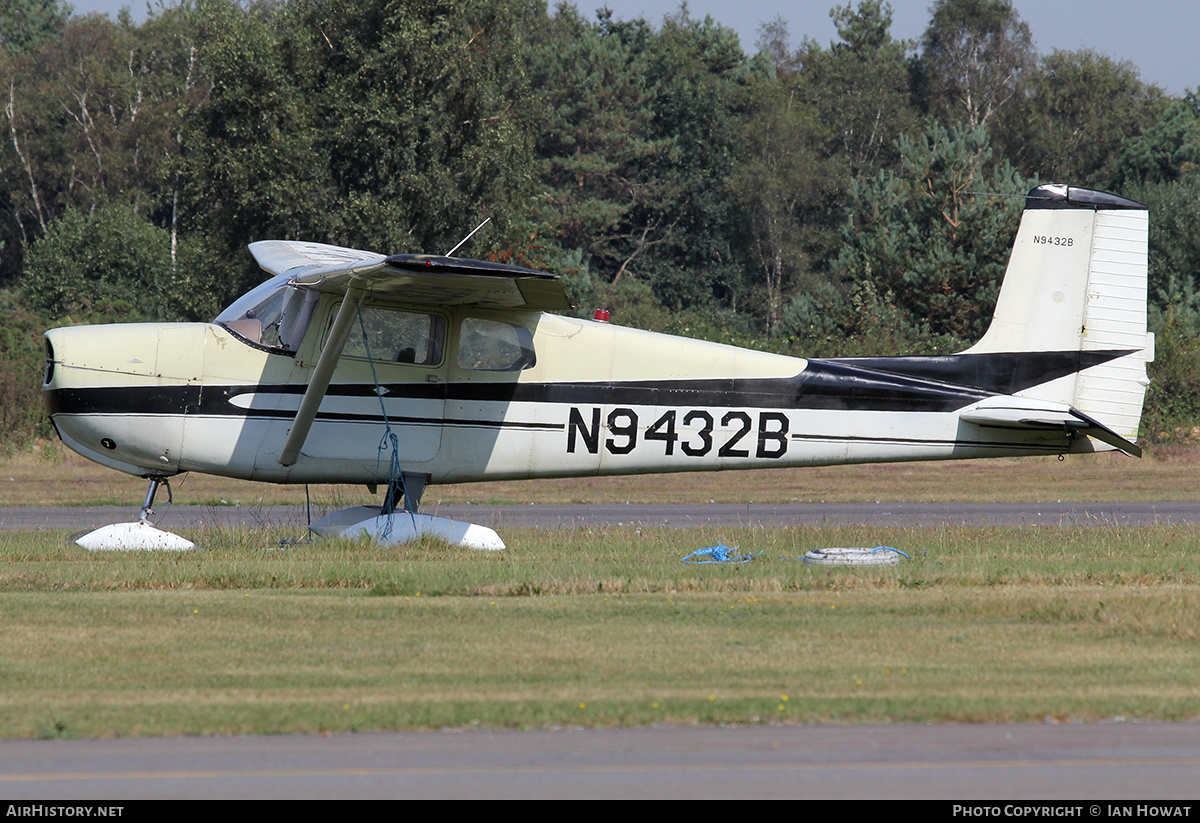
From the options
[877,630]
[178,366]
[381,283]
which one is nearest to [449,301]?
[381,283]

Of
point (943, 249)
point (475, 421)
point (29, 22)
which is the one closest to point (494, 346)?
point (475, 421)

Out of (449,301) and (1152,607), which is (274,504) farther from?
(1152,607)

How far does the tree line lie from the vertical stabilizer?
52.9 feet

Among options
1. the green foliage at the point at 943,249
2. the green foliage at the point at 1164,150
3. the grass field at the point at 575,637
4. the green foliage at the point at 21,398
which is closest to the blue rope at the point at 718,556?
the grass field at the point at 575,637

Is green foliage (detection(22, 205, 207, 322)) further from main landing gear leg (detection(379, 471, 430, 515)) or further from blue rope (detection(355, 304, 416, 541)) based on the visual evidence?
blue rope (detection(355, 304, 416, 541))

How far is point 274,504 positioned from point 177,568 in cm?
795

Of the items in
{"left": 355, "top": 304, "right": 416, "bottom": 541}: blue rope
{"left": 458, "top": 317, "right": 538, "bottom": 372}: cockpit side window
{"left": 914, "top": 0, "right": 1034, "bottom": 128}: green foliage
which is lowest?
{"left": 355, "top": 304, "right": 416, "bottom": 541}: blue rope

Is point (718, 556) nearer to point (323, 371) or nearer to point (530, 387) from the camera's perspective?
point (530, 387)

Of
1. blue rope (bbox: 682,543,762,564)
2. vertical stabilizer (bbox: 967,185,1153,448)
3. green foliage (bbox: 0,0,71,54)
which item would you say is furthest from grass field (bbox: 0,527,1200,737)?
green foliage (bbox: 0,0,71,54)

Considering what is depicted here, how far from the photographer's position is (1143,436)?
28.4 meters

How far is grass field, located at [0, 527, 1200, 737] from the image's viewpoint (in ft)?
19.4

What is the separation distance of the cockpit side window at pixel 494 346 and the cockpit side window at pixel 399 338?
25 cm

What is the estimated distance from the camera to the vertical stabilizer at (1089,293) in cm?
1296

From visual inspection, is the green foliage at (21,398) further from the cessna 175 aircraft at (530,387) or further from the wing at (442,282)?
the wing at (442,282)
